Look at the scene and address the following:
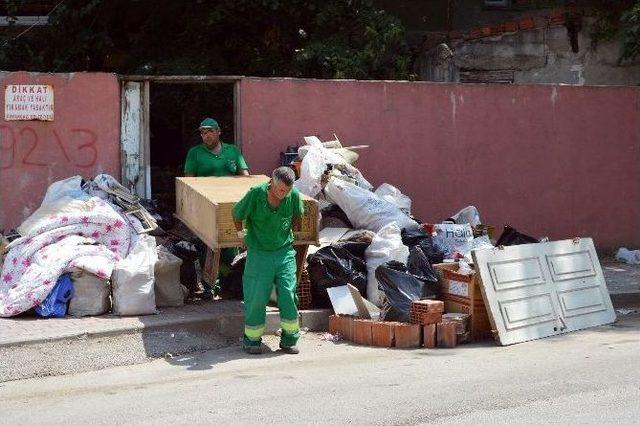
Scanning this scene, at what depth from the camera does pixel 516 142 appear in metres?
12.4

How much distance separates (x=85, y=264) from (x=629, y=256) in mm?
7553

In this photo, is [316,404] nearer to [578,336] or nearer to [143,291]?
[143,291]

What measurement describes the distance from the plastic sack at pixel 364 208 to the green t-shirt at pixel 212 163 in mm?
1003

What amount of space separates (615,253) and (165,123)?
656cm

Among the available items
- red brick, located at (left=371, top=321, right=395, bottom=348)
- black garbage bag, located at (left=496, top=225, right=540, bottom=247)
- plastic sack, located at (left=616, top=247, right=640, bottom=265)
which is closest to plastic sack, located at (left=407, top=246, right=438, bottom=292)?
red brick, located at (left=371, top=321, right=395, bottom=348)

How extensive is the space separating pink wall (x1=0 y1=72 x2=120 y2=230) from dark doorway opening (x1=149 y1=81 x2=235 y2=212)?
7.13ft

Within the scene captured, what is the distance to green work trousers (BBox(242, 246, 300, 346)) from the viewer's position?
796 centimetres

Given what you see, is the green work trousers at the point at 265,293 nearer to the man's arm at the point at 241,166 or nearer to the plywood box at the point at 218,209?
the plywood box at the point at 218,209

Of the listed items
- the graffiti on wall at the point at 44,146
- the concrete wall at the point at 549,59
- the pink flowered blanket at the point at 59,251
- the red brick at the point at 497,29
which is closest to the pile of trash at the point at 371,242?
the pink flowered blanket at the point at 59,251

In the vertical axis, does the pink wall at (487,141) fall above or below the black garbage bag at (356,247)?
above

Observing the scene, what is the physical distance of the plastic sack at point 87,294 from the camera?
859 centimetres

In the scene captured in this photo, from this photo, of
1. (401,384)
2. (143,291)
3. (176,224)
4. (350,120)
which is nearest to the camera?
(401,384)

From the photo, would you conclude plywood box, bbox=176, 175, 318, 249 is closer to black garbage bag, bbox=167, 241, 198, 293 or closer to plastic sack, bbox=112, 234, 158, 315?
black garbage bag, bbox=167, 241, 198, 293

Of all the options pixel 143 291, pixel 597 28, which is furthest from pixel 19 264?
pixel 597 28
